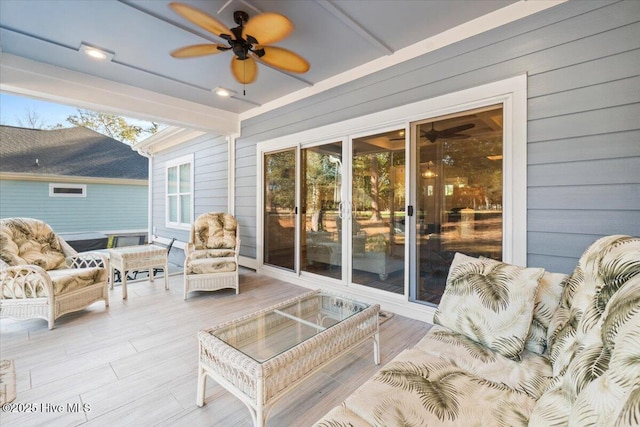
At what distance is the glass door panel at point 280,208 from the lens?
15.2 feet

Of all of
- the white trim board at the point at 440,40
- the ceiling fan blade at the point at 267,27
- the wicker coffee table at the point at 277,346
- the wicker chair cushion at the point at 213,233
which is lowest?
the wicker coffee table at the point at 277,346

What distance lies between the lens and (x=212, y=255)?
421 centimetres

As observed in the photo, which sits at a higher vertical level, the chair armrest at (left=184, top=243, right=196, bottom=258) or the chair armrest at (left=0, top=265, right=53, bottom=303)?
the chair armrest at (left=184, top=243, right=196, bottom=258)

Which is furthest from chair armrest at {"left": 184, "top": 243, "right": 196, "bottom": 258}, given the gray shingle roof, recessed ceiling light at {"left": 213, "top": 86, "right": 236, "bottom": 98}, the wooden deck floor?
the gray shingle roof

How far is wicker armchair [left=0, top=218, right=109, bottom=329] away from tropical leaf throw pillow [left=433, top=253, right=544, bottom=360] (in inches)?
143

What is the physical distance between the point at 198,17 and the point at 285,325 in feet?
8.11

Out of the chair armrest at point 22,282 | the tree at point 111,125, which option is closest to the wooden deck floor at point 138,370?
the chair armrest at point 22,282

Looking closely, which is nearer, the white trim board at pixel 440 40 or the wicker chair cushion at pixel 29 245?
the white trim board at pixel 440 40

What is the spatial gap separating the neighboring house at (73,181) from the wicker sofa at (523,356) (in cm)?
1079

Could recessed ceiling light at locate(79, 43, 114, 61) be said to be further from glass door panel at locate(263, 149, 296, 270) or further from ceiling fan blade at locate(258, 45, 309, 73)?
glass door panel at locate(263, 149, 296, 270)

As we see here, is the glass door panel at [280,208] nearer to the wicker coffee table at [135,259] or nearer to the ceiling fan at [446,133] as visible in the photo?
the wicker coffee table at [135,259]

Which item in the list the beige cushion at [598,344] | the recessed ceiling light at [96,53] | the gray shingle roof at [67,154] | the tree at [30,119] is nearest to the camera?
the beige cushion at [598,344]

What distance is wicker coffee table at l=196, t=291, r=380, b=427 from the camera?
4.64ft

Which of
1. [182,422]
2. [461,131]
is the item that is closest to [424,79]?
[461,131]
